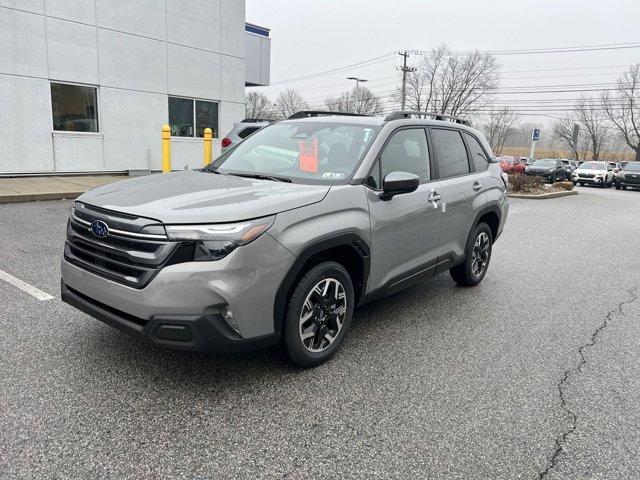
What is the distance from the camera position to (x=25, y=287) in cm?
490

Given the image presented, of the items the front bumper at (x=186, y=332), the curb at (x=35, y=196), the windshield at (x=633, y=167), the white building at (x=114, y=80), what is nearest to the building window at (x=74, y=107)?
Answer: the white building at (x=114, y=80)

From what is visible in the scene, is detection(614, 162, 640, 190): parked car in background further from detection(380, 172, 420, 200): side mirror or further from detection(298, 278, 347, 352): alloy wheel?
detection(298, 278, 347, 352): alloy wheel

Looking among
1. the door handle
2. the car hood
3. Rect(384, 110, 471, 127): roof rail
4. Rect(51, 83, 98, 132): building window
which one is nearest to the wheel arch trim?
the car hood

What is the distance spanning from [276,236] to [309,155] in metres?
1.26

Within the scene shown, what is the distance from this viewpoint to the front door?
3863 mm

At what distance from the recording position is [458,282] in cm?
575

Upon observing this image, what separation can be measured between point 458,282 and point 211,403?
3.56 meters

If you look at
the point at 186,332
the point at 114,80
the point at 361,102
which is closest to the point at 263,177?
the point at 186,332

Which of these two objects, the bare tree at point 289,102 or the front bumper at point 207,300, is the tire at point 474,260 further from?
the bare tree at point 289,102

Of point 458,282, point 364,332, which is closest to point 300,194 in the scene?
point 364,332

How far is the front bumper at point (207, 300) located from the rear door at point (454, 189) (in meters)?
2.22

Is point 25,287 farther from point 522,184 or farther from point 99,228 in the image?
point 522,184

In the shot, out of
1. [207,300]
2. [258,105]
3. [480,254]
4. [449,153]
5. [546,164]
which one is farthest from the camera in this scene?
[258,105]

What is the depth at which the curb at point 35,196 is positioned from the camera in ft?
30.8
